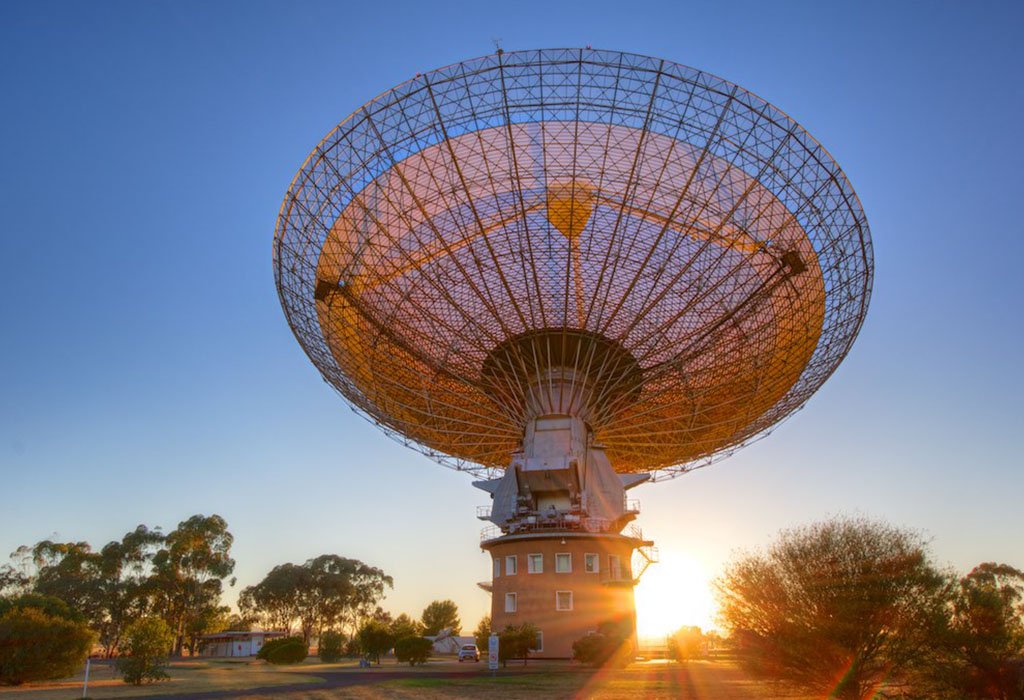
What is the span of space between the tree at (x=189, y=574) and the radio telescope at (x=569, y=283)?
4294cm

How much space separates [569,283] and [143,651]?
24.1 meters

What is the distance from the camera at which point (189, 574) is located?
7312 cm

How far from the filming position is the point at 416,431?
4247 centimetres

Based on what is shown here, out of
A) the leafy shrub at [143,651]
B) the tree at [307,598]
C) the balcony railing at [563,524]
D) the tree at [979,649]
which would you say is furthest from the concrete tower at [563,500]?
the tree at [307,598]

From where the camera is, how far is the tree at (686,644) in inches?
1797

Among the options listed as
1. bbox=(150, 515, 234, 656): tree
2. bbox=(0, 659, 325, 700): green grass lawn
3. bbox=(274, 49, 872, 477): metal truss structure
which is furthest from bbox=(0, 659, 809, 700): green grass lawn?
bbox=(150, 515, 234, 656): tree

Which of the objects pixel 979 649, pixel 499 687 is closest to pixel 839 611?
pixel 979 649

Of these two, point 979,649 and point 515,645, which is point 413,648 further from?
point 979,649

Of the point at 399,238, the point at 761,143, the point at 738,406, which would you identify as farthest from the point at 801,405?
the point at 399,238

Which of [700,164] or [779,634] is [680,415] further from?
[779,634]

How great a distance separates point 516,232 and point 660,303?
8511 millimetres

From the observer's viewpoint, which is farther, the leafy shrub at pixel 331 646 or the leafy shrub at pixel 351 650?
the leafy shrub at pixel 351 650

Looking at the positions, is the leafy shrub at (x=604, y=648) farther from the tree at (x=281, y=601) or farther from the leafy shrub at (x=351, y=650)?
the tree at (x=281, y=601)

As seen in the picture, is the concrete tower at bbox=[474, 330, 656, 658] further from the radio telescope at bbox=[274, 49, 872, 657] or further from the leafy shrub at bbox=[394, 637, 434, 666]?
the leafy shrub at bbox=[394, 637, 434, 666]
